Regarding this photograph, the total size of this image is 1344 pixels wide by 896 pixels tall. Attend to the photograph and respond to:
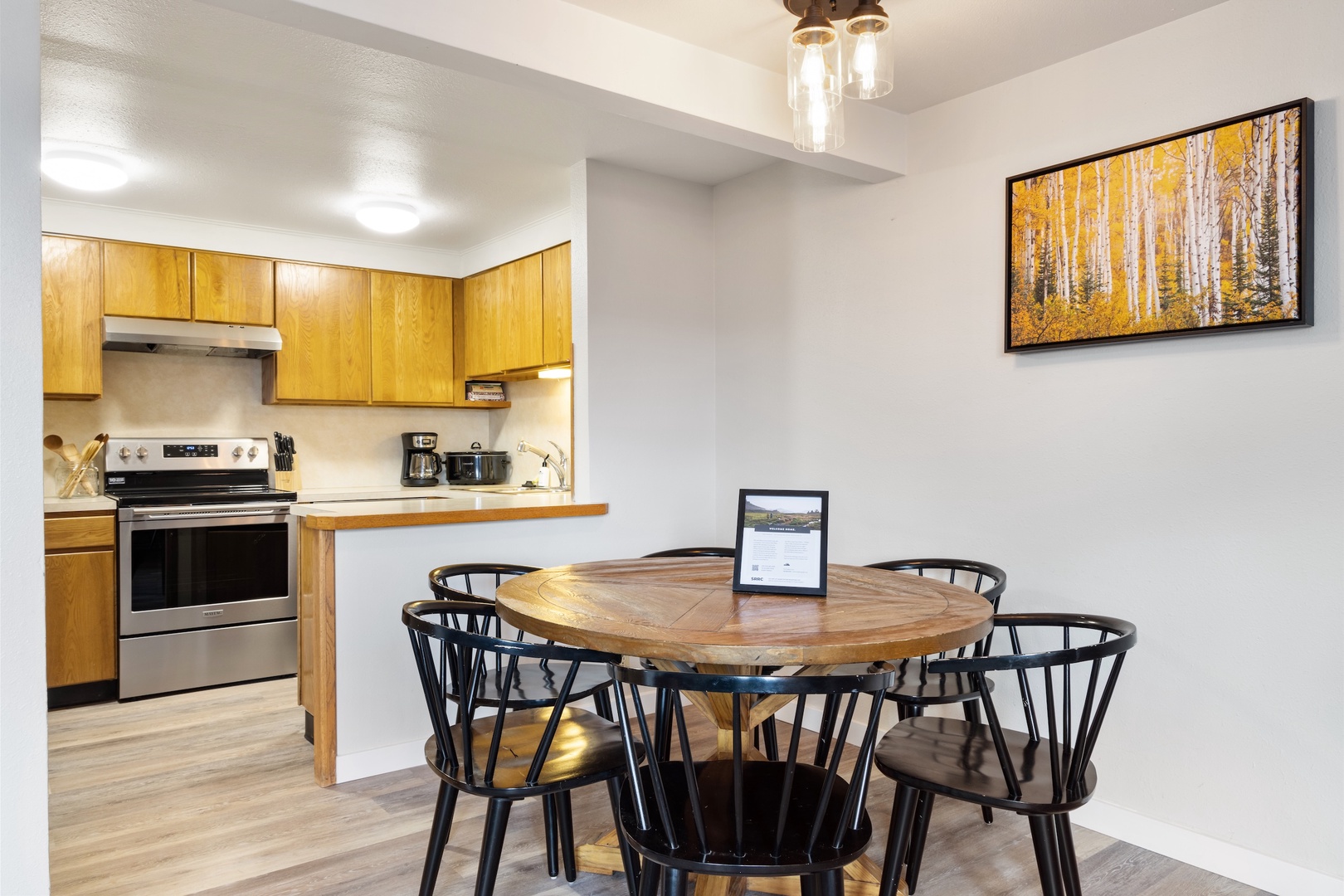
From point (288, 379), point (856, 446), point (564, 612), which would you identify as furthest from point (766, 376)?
point (288, 379)

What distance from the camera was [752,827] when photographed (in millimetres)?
1474

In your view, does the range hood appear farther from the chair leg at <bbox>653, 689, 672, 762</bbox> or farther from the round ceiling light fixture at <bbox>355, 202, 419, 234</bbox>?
the chair leg at <bbox>653, 689, 672, 762</bbox>

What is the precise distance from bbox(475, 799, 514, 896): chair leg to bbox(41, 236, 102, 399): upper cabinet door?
3.55 m

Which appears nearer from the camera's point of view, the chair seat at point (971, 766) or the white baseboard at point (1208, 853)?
the chair seat at point (971, 766)

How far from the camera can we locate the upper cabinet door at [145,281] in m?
4.18

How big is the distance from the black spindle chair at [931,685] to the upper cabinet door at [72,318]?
12.6 ft

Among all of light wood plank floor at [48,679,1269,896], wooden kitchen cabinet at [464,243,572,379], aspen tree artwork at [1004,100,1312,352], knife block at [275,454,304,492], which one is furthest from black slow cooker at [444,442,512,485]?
aspen tree artwork at [1004,100,1312,352]

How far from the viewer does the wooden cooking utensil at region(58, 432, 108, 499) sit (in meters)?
4.17

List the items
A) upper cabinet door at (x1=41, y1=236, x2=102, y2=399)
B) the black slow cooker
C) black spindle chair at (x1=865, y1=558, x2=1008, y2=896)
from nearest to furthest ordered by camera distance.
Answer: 1. black spindle chair at (x1=865, y1=558, x2=1008, y2=896)
2. upper cabinet door at (x1=41, y1=236, x2=102, y2=399)
3. the black slow cooker

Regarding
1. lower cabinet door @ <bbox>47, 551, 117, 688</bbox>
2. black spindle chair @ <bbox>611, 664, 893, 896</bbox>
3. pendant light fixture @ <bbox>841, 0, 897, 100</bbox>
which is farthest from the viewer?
lower cabinet door @ <bbox>47, 551, 117, 688</bbox>

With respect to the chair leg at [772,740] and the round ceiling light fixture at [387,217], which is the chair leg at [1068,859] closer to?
Result: the chair leg at [772,740]

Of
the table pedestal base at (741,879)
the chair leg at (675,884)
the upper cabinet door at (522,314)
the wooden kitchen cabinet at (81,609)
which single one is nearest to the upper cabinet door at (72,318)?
the wooden kitchen cabinet at (81,609)

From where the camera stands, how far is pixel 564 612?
177cm

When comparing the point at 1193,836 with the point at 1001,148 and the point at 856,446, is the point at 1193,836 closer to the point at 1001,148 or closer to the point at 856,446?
the point at 856,446
